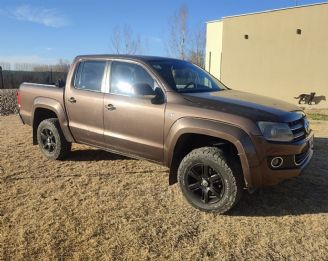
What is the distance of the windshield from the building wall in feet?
58.0

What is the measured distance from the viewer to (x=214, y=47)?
24.1m

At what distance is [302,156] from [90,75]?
10.8 ft

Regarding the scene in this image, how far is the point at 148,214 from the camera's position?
4332 mm

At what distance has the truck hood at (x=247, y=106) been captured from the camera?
162 inches

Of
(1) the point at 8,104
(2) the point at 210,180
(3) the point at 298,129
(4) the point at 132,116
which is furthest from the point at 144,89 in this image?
(1) the point at 8,104

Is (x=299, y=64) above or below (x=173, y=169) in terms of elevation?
above

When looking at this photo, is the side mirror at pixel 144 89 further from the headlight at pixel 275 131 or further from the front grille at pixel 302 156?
the front grille at pixel 302 156

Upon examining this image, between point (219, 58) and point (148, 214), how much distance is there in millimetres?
19990

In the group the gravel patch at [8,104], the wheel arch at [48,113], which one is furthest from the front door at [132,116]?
the gravel patch at [8,104]

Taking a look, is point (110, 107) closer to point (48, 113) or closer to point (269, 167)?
point (48, 113)

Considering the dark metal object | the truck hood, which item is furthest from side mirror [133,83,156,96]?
the dark metal object

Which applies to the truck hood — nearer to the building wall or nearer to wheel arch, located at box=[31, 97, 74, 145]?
wheel arch, located at box=[31, 97, 74, 145]

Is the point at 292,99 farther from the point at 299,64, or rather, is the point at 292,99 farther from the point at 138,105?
the point at 138,105

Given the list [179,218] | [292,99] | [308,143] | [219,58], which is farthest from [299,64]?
[179,218]
